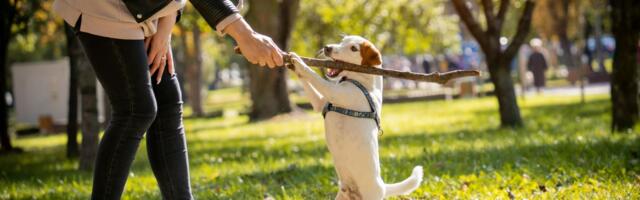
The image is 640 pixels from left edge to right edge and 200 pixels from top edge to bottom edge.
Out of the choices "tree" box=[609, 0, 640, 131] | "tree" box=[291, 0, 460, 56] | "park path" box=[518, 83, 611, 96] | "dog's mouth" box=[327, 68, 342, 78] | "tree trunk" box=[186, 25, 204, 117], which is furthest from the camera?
"tree" box=[291, 0, 460, 56]

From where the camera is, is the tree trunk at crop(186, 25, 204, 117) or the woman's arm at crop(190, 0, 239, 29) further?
the tree trunk at crop(186, 25, 204, 117)

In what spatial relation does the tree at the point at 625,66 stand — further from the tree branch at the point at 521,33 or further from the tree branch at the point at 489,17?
the tree branch at the point at 489,17

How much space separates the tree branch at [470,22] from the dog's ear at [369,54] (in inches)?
300

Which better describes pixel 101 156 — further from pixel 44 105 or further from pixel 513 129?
pixel 44 105

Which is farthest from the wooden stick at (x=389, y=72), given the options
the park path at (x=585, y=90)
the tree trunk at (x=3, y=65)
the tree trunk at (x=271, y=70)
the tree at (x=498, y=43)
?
the park path at (x=585, y=90)

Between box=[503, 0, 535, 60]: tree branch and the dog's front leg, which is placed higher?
box=[503, 0, 535, 60]: tree branch

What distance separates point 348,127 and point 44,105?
967 inches

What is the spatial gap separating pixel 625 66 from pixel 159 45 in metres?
6.39

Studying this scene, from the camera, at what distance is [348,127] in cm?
378

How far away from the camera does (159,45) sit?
12.8ft

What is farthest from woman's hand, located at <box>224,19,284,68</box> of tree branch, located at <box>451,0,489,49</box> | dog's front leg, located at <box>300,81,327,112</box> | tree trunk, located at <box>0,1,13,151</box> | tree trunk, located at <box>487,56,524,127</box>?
tree trunk, located at <box>0,1,13,151</box>

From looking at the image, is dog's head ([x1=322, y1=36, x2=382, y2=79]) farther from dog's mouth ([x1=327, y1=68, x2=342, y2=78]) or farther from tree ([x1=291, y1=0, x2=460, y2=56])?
tree ([x1=291, y1=0, x2=460, y2=56])

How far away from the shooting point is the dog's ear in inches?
154

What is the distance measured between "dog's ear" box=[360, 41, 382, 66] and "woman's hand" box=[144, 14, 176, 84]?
85cm
